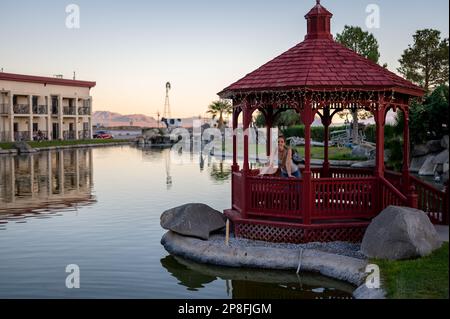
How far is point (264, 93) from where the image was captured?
14.7 m

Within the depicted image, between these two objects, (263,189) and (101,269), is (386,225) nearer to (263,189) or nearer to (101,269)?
(263,189)

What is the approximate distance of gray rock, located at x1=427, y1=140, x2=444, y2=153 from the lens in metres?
38.2

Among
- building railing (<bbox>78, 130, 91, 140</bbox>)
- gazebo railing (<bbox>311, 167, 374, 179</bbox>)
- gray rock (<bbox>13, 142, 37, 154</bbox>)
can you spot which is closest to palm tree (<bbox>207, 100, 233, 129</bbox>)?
building railing (<bbox>78, 130, 91, 140</bbox>)

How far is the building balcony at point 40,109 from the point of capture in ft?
256

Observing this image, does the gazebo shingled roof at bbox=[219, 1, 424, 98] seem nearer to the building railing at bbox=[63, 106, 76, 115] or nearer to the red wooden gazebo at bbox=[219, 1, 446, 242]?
the red wooden gazebo at bbox=[219, 1, 446, 242]

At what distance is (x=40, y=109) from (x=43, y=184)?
51.7 metres

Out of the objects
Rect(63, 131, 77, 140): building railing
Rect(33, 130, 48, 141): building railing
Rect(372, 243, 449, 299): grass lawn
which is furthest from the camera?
Rect(63, 131, 77, 140): building railing

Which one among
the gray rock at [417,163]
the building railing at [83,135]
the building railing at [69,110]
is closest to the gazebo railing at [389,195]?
the gray rock at [417,163]

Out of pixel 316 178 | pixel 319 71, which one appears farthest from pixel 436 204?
pixel 319 71

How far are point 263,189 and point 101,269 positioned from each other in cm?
446

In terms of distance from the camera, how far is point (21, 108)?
75375 millimetres

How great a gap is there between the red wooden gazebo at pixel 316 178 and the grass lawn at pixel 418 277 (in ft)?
7.63

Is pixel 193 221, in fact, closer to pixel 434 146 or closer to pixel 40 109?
pixel 434 146
